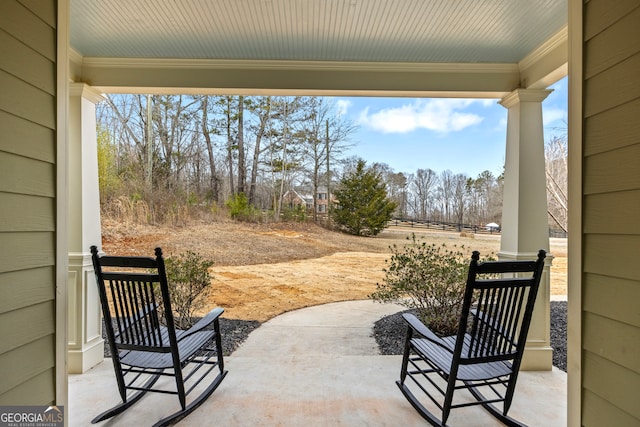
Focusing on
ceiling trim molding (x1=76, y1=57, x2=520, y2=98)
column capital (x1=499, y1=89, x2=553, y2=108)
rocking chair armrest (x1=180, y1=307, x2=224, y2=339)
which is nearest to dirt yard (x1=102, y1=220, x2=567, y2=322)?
rocking chair armrest (x1=180, y1=307, x2=224, y2=339)

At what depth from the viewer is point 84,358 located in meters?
2.49

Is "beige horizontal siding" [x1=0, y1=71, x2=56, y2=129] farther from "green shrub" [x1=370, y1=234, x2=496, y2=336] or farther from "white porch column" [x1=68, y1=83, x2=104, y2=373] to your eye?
"green shrub" [x1=370, y1=234, x2=496, y2=336]

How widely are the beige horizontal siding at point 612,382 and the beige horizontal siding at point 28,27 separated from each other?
2.23m

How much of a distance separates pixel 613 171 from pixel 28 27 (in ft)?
6.70

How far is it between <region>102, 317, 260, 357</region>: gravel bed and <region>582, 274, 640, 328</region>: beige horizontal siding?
8.99ft

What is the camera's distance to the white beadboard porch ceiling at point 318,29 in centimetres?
199

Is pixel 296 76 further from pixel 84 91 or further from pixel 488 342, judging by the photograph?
pixel 488 342

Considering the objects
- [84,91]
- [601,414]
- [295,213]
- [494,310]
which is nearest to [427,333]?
[494,310]

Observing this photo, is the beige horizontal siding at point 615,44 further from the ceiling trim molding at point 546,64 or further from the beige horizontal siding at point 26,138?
the beige horizontal siding at point 26,138

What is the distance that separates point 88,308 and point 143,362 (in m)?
1.04

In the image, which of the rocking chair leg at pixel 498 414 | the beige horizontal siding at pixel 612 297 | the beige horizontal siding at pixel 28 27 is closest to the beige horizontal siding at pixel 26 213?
the beige horizontal siding at pixel 28 27

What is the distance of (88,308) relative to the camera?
2.57 metres

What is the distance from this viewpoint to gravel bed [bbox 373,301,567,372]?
2924mm

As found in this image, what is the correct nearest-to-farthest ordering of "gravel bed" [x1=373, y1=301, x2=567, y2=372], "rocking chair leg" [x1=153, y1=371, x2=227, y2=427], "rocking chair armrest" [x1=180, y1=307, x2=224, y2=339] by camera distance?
"rocking chair leg" [x1=153, y1=371, x2=227, y2=427], "rocking chair armrest" [x1=180, y1=307, x2=224, y2=339], "gravel bed" [x1=373, y1=301, x2=567, y2=372]
